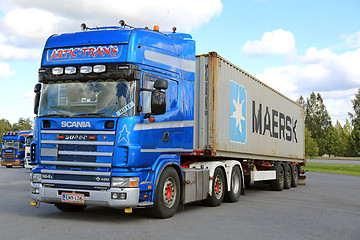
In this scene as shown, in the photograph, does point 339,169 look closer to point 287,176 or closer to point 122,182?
point 287,176

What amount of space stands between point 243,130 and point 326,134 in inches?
3437

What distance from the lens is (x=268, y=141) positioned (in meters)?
16.1

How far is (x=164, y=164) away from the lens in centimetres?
863

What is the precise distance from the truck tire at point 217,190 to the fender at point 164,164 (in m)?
1.87

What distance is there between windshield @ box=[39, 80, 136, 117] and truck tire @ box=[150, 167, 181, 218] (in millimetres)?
1581

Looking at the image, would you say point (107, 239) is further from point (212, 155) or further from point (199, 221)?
point (212, 155)

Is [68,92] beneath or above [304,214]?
above

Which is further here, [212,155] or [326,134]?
[326,134]

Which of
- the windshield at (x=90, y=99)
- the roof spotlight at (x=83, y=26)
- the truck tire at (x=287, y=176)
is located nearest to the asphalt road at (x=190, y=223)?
the windshield at (x=90, y=99)

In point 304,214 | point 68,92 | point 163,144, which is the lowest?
point 304,214

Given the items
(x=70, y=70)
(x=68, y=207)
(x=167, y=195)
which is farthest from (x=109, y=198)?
(x=70, y=70)

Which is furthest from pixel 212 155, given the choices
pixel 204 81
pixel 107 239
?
pixel 107 239

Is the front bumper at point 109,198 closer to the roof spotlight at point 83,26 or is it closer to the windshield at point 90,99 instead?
the windshield at point 90,99

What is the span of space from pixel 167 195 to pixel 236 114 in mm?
4699
